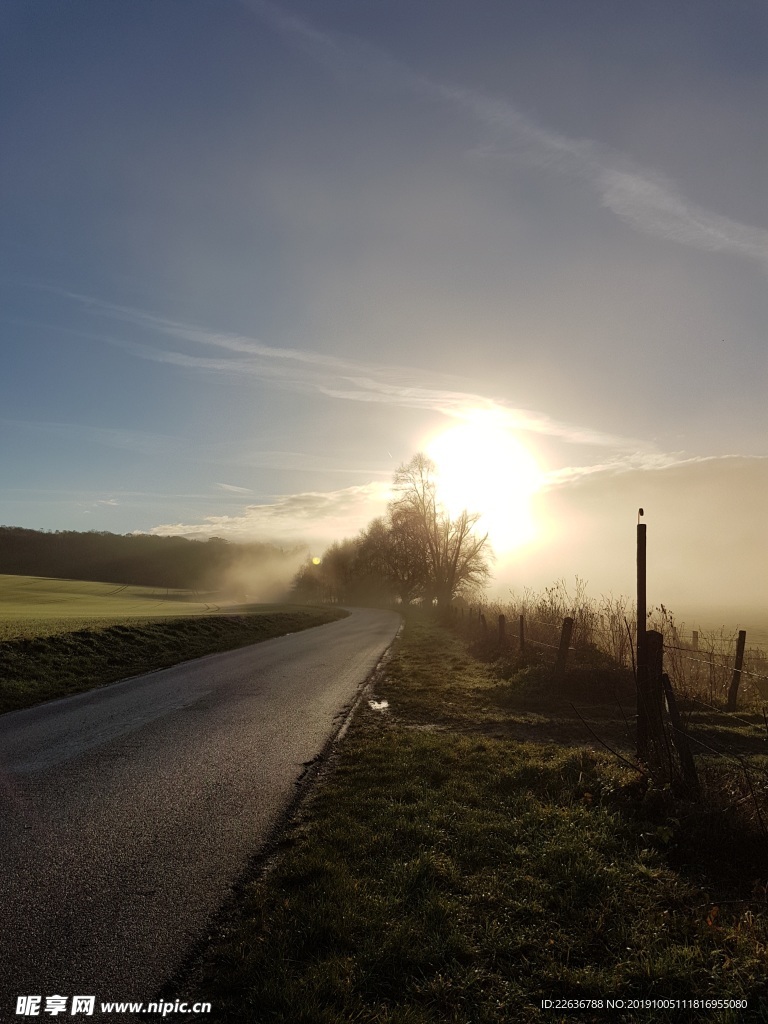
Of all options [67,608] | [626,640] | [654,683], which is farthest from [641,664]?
[67,608]

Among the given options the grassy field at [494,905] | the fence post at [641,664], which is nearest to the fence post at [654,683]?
the fence post at [641,664]

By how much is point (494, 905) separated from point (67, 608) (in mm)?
41656

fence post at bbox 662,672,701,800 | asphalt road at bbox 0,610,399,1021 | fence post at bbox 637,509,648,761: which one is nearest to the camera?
asphalt road at bbox 0,610,399,1021

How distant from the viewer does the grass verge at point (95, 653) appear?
45.2ft

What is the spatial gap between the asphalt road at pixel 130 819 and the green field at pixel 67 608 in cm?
872

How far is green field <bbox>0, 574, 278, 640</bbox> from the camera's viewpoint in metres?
21.3

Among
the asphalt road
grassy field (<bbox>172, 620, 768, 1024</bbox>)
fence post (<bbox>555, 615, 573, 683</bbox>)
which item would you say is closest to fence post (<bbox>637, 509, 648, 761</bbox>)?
grassy field (<bbox>172, 620, 768, 1024</bbox>)

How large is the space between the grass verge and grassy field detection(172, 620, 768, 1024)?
32.0ft

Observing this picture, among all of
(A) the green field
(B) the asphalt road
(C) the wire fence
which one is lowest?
(A) the green field

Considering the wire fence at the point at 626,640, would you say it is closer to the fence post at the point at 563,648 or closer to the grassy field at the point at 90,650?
the fence post at the point at 563,648

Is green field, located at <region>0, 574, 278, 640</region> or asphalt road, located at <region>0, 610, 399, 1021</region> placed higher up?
asphalt road, located at <region>0, 610, 399, 1021</region>

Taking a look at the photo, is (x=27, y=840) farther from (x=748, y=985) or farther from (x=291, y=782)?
(x=748, y=985)

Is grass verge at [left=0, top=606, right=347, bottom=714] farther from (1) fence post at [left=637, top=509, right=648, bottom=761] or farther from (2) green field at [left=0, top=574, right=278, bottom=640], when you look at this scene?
(1) fence post at [left=637, top=509, right=648, bottom=761]

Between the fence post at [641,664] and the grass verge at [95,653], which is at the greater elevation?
the fence post at [641,664]
